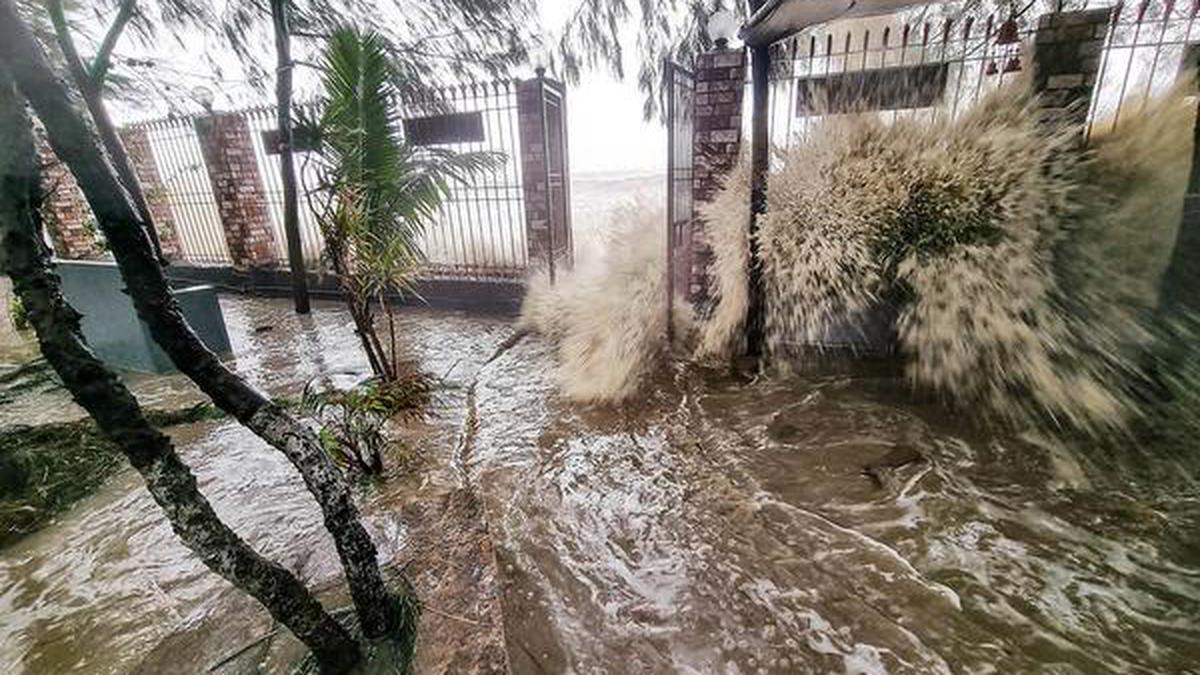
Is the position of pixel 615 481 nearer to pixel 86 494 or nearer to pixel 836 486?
pixel 836 486

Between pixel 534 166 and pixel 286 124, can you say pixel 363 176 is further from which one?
pixel 286 124

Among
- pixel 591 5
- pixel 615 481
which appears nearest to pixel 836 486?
pixel 615 481

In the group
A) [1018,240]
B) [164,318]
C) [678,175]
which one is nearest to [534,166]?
[678,175]

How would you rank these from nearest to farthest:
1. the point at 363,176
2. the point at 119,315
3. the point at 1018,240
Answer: the point at 1018,240 → the point at 363,176 → the point at 119,315

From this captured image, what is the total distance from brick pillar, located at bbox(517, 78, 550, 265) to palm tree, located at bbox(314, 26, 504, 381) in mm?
2384

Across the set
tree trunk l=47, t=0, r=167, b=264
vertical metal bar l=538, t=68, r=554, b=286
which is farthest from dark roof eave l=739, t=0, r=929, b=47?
tree trunk l=47, t=0, r=167, b=264

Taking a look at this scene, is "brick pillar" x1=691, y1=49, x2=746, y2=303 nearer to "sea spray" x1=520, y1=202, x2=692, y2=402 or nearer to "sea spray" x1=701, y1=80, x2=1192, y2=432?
"sea spray" x1=520, y1=202, x2=692, y2=402

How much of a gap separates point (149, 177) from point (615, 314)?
9.71 m

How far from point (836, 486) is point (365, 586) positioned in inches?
88.4

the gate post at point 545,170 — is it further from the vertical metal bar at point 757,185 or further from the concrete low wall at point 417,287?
the vertical metal bar at point 757,185

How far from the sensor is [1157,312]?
3.35 m

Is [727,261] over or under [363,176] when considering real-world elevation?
under

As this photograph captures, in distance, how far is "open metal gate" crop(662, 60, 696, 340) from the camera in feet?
13.0

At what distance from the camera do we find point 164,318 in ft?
4.34
